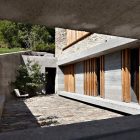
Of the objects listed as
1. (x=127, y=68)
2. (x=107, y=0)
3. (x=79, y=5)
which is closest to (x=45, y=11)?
(x=79, y=5)

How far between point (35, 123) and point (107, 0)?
627 centimetres

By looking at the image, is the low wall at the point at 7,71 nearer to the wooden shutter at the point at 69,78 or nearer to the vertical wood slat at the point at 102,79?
the wooden shutter at the point at 69,78

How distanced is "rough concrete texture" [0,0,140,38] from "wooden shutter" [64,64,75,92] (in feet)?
47.7

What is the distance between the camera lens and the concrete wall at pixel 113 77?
11211 millimetres

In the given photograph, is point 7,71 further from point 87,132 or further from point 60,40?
point 87,132

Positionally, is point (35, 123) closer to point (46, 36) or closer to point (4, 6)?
point (4, 6)

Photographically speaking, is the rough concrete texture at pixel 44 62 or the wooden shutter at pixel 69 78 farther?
the rough concrete texture at pixel 44 62

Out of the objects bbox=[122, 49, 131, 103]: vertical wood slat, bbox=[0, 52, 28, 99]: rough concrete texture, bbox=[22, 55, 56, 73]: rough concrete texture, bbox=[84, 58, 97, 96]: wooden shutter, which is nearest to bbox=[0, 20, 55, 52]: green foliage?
bbox=[22, 55, 56, 73]: rough concrete texture

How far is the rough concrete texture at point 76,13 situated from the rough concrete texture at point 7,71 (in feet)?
48.2

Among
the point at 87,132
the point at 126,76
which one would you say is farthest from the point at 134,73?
the point at 87,132

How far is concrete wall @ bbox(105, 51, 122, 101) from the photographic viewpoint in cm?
1121

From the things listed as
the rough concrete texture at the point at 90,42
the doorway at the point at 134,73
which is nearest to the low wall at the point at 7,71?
the rough concrete texture at the point at 90,42

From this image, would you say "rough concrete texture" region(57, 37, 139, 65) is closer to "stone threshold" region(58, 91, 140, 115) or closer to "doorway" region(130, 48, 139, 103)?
"doorway" region(130, 48, 139, 103)

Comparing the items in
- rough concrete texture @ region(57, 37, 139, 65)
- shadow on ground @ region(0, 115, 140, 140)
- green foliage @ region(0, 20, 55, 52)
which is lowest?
shadow on ground @ region(0, 115, 140, 140)
